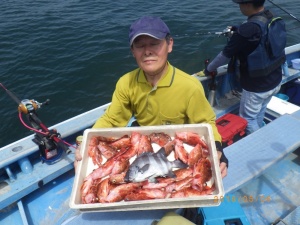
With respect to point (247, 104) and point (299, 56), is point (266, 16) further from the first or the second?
point (299, 56)

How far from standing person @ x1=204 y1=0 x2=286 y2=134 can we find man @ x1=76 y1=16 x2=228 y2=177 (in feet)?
5.12

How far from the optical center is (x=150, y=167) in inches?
83.9

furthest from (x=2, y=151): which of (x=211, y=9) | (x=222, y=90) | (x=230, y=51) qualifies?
(x=211, y=9)

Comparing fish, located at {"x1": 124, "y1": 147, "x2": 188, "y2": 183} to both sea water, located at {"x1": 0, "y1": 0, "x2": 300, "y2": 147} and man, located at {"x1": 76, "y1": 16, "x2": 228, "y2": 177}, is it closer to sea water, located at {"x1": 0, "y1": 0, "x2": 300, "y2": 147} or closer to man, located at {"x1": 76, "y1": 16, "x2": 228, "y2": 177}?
man, located at {"x1": 76, "y1": 16, "x2": 228, "y2": 177}

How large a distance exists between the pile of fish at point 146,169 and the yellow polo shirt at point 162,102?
1.10 ft

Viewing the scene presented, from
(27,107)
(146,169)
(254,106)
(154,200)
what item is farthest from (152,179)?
(254,106)

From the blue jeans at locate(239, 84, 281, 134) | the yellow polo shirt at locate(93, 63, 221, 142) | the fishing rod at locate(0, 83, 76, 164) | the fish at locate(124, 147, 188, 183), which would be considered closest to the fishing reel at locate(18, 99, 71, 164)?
the fishing rod at locate(0, 83, 76, 164)

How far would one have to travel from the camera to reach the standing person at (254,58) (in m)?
3.64

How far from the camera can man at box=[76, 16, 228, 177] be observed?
2.35m

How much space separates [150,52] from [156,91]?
0.44 metres

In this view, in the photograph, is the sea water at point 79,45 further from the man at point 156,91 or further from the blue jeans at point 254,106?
the man at point 156,91

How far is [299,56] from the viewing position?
6457mm

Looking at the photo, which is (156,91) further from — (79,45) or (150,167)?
(79,45)

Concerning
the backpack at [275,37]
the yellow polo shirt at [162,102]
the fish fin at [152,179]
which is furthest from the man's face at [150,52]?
the backpack at [275,37]
